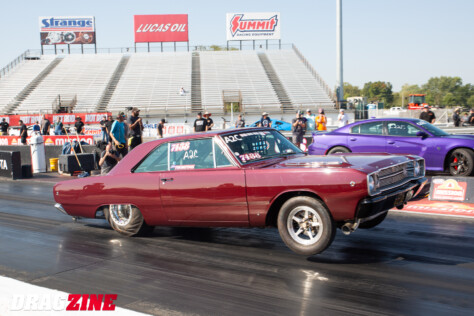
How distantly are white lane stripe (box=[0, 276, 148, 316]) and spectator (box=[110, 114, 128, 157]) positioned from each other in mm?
8359

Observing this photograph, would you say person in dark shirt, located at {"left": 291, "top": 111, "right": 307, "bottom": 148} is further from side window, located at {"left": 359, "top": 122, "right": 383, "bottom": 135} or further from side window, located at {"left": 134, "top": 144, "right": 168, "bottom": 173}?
side window, located at {"left": 134, "top": 144, "right": 168, "bottom": 173}

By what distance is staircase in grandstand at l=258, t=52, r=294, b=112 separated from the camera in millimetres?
43656

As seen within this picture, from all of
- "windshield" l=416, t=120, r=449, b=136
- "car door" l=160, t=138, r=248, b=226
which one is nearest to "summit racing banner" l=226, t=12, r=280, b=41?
"windshield" l=416, t=120, r=449, b=136

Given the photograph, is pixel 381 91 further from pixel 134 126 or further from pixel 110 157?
pixel 110 157

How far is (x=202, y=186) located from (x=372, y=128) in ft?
24.4

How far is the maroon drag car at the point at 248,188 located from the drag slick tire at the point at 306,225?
0.01 metres

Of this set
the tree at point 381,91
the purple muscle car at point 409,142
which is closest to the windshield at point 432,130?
the purple muscle car at point 409,142

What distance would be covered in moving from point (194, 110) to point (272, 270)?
38538 mm

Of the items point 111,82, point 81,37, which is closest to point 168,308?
point 111,82

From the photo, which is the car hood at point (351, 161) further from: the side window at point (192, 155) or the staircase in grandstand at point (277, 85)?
the staircase in grandstand at point (277, 85)

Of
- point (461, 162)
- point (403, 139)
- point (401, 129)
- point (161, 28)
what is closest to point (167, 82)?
point (161, 28)

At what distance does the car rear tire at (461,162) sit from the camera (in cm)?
1069

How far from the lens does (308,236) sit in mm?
5277

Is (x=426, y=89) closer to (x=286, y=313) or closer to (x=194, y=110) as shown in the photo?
(x=194, y=110)
